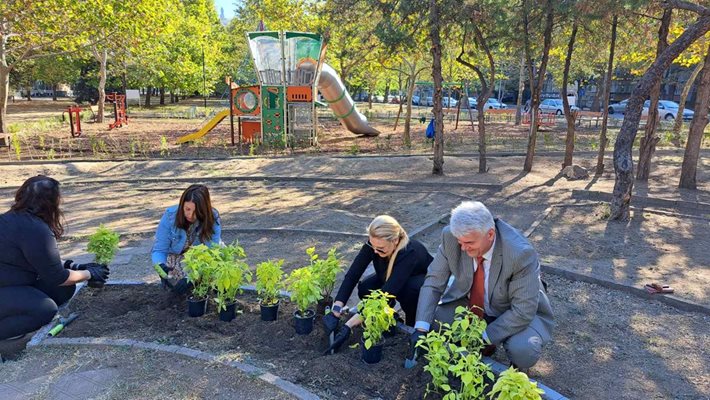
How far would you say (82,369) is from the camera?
10.5ft

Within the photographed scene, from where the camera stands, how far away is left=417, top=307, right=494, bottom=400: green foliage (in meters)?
2.35

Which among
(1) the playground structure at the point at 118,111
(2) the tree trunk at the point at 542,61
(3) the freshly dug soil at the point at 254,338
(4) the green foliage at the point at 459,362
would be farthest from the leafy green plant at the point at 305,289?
(1) the playground structure at the point at 118,111

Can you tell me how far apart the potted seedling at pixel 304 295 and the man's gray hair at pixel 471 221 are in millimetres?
1103

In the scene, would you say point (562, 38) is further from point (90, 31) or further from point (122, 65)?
point (122, 65)

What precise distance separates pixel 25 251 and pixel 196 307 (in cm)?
120

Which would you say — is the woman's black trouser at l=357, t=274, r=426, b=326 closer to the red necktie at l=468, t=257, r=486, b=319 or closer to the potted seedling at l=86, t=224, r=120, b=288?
the red necktie at l=468, t=257, r=486, b=319

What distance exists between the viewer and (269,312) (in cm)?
368

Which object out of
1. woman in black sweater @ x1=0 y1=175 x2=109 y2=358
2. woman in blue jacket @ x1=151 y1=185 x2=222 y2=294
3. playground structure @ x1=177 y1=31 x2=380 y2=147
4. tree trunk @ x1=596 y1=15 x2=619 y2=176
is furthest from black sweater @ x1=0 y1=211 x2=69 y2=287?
playground structure @ x1=177 y1=31 x2=380 y2=147

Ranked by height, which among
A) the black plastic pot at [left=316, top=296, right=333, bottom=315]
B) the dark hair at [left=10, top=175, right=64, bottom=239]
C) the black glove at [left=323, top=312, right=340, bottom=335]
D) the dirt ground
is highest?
the dark hair at [left=10, top=175, right=64, bottom=239]

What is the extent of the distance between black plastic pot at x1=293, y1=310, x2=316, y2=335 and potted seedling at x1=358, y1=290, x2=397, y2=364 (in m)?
0.54

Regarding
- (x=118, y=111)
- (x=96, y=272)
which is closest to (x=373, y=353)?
(x=96, y=272)

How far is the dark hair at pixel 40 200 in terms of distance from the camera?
3314 mm

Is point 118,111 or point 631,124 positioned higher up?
point 631,124

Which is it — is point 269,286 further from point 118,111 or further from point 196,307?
point 118,111
